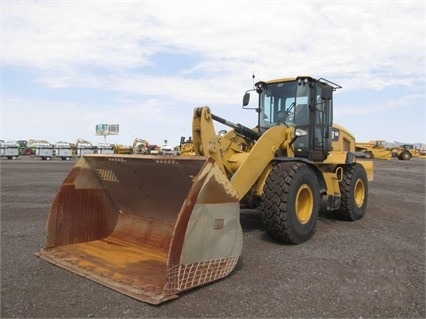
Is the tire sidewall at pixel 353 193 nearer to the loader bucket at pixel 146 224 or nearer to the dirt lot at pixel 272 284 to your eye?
the dirt lot at pixel 272 284

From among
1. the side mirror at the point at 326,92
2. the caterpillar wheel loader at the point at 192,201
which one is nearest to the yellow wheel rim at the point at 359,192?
the caterpillar wheel loader at the point at 192,201

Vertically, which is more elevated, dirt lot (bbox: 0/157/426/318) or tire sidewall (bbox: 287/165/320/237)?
tire sidewall (bbox: 287/165/320/237)

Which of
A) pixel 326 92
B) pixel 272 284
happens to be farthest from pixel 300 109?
pixel 272 284

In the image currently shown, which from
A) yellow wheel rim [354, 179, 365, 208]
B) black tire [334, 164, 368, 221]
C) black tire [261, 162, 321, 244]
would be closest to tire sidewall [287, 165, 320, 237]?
black tire [261, 162, 321, 244]

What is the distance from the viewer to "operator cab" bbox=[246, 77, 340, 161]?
23.6ft

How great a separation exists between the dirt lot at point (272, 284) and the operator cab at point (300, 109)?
5.25 ft

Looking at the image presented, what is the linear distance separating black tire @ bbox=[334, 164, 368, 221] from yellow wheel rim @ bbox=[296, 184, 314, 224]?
198 centimetres

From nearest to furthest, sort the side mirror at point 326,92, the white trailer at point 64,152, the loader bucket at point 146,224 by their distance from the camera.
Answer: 1. the loader bucket at point 146,224
2. the side mirror at point 326,92
3. the white trailer at point 64,152

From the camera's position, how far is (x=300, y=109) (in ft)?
23.7

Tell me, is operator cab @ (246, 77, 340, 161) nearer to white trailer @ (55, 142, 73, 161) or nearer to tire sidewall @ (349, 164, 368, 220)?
tire sidewall @ (349, 164, 368, 220)

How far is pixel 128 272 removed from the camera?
4.43 meters

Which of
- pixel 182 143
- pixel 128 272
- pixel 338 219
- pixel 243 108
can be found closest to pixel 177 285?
pixel 128 272

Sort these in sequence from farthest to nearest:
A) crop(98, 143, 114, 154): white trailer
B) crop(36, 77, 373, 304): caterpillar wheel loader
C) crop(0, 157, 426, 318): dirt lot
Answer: crop(98, 143, 114, 154): white trailer, crop(36, 77, 373, 304): caterpillar wheel loader, crop(0, 157, 426, 318): dirt lot

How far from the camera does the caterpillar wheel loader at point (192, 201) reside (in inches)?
161
